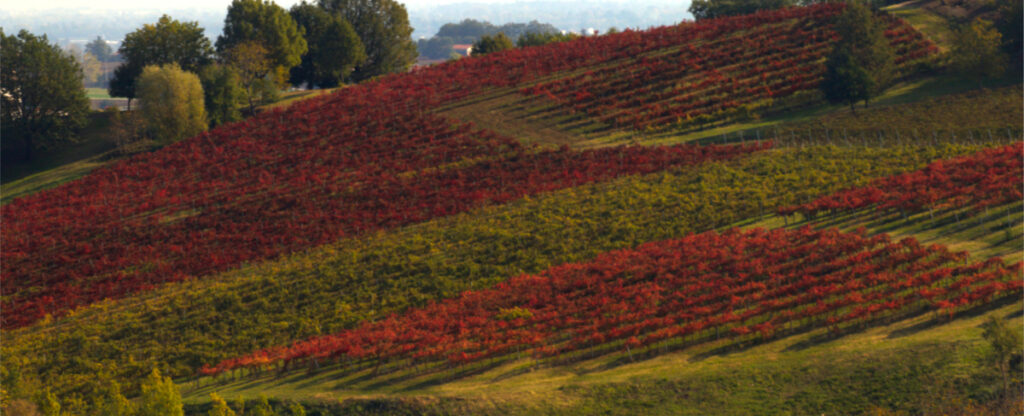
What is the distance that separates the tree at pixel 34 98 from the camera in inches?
3659

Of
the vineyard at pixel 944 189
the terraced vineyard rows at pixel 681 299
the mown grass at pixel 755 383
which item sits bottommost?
the mown grass at pixel 755 383

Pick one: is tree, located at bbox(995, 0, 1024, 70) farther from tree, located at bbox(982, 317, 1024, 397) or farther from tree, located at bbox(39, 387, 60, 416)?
tree, located at bbox(39, 387, 60, 416)

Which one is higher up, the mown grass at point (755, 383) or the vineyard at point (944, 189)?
the vineyard at point (944, 189)

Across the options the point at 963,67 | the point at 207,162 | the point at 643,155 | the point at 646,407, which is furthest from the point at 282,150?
the point at 963,67

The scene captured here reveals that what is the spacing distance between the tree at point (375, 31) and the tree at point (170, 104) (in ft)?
121

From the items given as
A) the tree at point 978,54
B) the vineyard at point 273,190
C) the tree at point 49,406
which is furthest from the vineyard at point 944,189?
the tree at point 49,406

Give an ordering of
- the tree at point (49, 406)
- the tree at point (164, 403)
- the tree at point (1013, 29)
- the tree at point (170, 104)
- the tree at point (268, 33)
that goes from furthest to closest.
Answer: the tree at point (268, 33) → the tree at point (170, 104) → the tree at point (1013, 29) → the tree at point (49, 406) → the tree at point (164, 403)

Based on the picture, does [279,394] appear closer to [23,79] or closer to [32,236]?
[32,236]

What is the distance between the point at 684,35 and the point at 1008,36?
3454 cm

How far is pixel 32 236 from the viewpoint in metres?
67.6

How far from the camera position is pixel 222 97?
306 feet

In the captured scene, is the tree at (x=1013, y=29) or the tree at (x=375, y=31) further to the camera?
the tree at (x=375, y=31)

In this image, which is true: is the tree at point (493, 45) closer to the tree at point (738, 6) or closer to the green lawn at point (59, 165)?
the tree at point (738, 6)

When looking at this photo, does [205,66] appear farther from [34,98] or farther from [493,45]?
[493,45]
